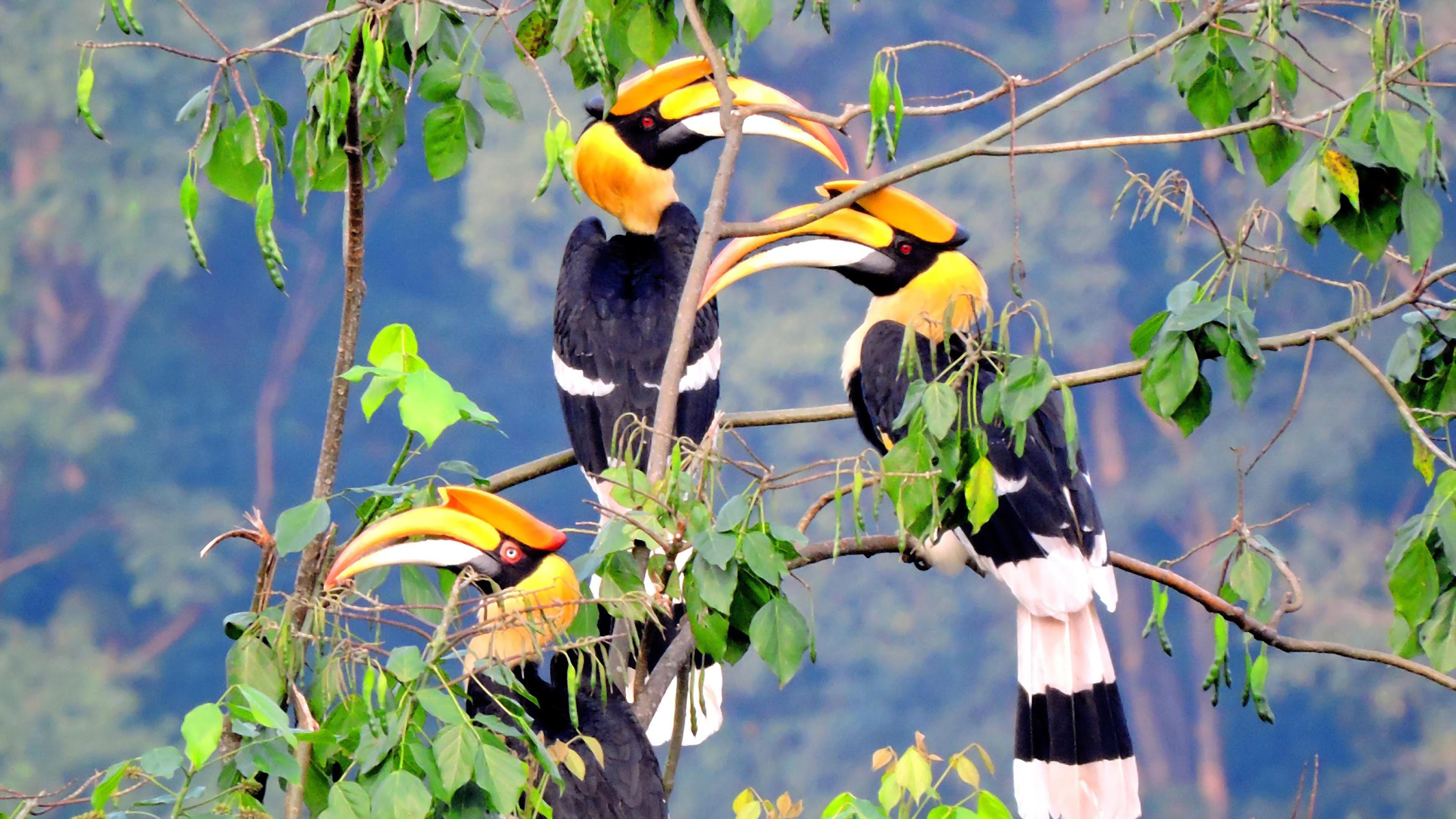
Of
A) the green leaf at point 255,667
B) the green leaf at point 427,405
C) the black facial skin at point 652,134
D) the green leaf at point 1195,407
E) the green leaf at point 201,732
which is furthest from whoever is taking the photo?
the black facial skin at point 652,134

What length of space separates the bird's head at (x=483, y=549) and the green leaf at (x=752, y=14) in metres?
0.53

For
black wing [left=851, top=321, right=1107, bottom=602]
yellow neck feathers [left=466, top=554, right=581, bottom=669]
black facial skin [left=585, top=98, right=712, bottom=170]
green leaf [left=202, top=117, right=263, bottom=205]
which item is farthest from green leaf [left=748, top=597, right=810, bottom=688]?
black facial skin [left=585, top=98, right=712, bottom=170]

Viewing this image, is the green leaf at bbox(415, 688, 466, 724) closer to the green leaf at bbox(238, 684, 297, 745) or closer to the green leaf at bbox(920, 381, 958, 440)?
the green leaf at bbox(238, 684, 297, 745)

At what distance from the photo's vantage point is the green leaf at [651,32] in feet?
5.13

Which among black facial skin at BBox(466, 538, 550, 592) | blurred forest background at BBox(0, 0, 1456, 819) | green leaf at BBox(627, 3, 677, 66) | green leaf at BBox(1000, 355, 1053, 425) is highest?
blurred forest background at BBox(0, 0, 1456, 819)

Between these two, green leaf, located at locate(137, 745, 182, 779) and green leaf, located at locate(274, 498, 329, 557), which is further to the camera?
green leaf, located at locate(274, 498, 329, 557)

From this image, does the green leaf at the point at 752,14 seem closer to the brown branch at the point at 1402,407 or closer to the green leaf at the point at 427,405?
the green leaf at the point at 427,405

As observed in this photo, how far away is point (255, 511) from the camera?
5.32ft

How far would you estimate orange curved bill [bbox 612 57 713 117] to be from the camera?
98.3 inches

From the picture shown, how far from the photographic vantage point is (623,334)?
2.59 meters

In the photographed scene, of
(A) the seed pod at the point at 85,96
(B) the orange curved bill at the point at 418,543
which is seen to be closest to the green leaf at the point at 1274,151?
(B) the orange curved bill at the point at 418,543

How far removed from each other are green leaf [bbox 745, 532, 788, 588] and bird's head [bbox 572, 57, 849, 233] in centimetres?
116

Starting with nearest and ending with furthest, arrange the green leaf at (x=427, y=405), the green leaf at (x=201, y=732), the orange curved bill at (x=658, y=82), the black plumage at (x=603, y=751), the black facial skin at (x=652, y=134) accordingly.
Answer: the green leaf at (x=201, y=732), the green leaf at (x=427, y=405), the black plumage at (x=603, y=751), the orange curved bill at (x=658, y=82), the black facial skin at (x=652, y=134)

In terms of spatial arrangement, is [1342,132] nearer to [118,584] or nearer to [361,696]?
[361,696]
